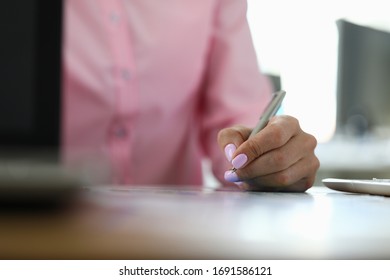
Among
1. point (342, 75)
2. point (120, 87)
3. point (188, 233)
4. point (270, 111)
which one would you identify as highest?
point (342, 75)

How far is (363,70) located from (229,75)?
953 mm

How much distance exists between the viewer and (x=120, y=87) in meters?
0.57

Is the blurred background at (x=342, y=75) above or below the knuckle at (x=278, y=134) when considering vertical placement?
above

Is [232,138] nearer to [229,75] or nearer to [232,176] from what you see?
[232,176]

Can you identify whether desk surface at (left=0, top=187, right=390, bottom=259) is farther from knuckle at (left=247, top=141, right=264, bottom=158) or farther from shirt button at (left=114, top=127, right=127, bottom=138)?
shirt button at (left=114, top=127, right=127, bottom=138)

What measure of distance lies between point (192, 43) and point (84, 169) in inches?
16.4

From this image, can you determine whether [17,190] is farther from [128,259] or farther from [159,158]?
[159,158]

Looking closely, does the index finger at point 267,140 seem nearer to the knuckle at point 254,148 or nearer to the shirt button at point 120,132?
the knuckle at point 254,148

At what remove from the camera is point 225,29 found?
634mm

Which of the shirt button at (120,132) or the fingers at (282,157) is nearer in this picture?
the fingers at (282,157)

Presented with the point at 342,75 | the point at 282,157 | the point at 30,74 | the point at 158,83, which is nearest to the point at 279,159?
the point at 282,157

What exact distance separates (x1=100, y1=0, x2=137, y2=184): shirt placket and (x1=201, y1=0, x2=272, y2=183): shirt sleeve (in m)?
0.10

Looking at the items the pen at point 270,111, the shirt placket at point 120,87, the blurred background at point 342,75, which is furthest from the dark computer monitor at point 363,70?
the pen at point 270,111

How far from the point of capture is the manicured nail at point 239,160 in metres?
0.33
